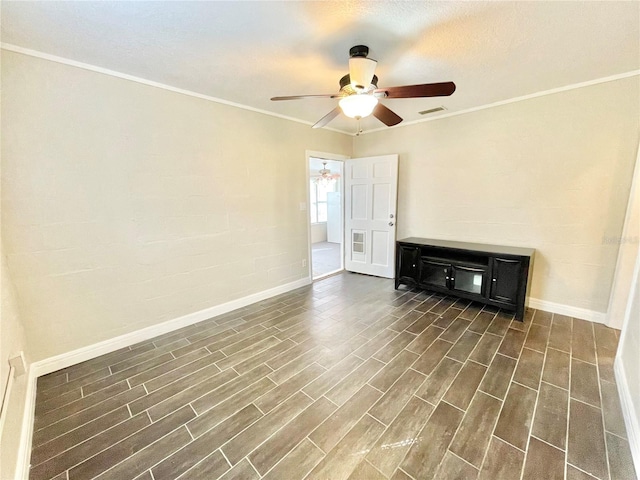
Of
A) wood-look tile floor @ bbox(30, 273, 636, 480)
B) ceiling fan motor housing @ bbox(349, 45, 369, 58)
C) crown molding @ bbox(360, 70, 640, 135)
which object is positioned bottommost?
wood-look tile floor @ bbox(30, 273, 636, 480)

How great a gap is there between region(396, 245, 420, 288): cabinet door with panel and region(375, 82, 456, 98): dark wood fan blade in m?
2.14

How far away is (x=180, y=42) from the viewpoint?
190 centimetres

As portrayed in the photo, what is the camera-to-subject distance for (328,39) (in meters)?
1.87

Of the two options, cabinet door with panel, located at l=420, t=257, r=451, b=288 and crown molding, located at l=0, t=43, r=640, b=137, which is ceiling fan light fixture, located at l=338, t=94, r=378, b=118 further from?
cabinet door with panel, located at l=420, t=257, r=451, b=288

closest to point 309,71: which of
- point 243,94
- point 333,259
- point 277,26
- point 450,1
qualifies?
point 277,26

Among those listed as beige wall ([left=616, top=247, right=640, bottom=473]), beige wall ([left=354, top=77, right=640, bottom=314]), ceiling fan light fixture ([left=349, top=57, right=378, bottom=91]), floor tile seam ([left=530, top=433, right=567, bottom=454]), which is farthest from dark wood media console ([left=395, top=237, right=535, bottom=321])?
ceiling fan light fixture ([left=349, top=57, right=378, bottom=91])

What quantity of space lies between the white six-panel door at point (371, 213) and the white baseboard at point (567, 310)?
182cm

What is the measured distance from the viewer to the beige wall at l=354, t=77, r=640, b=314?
2.61m

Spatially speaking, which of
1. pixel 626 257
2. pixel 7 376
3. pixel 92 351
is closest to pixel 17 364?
pixel 7 376

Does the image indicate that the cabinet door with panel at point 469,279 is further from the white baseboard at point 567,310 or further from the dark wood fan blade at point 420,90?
the dark wood fan blade at point 420,90

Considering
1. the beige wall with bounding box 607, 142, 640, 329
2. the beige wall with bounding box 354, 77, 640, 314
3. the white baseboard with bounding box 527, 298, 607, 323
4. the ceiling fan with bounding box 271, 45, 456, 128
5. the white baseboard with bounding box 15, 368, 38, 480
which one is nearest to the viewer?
the white baseboard with bounding box 15, 368, 38, 480

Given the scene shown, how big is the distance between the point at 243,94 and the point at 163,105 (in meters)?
0.80

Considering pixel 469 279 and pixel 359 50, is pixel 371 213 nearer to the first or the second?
pixel 469 279

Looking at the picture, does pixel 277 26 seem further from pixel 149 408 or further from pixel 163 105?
pixel 149 408
